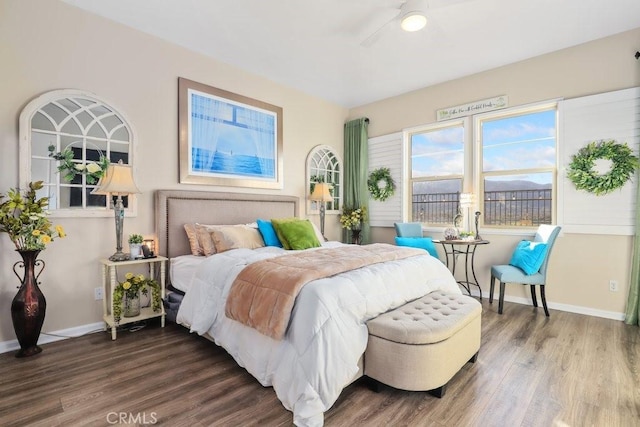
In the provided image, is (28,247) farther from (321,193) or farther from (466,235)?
(466,235)

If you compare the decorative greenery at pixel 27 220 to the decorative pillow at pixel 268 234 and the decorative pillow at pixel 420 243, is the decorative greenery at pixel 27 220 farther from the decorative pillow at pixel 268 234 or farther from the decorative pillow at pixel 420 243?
the decorative pillow at pixel 420 243

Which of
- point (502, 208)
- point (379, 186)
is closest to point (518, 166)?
point (502, 208)

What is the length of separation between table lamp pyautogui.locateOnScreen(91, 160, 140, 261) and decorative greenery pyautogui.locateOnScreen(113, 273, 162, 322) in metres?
0.22

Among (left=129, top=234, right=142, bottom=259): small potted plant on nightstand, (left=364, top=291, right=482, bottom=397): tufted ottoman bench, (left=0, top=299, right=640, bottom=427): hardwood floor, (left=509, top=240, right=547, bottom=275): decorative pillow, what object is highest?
(left=129, top=234, right=142, bottom=259): small potted plant on nightstand

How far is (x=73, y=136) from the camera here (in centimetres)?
288

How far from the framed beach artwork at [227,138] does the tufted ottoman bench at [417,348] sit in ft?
9.08

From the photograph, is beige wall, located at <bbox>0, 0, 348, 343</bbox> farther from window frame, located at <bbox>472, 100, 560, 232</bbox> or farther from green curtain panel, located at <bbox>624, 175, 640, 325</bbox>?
green curtain panel, located at <bbox>624, 175, 640, 325</bbox>

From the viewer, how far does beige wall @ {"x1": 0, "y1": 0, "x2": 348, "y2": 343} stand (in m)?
2.59

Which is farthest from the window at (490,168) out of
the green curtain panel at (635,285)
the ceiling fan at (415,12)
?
the ceiling fan at (415,12)

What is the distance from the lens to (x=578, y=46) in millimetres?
3553

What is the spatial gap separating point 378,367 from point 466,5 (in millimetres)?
3108

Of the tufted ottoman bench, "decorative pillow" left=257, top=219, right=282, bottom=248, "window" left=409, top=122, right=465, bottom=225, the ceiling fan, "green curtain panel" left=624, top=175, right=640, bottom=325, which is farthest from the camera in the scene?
"window" left=409, top=122, right=465, bottom=225

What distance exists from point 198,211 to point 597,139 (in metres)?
4.53

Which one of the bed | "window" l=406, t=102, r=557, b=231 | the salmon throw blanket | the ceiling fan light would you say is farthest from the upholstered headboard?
the ceiling fan light
